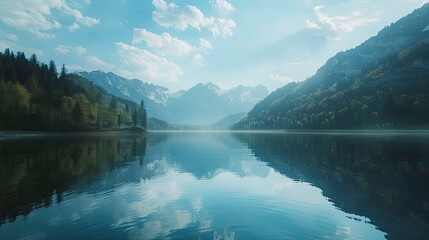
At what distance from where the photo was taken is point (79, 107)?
181m

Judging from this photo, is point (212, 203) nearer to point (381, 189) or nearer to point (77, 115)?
point (381, 189)

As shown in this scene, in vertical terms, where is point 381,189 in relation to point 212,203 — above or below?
above

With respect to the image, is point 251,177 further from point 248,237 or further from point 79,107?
point 79,107

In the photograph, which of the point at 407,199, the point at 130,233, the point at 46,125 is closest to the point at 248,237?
the point at 130,233

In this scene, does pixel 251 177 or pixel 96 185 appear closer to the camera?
pixel 96 185

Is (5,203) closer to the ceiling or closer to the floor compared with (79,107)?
closer to the floor

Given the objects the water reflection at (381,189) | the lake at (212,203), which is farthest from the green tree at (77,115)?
the water reflection at (381,189)

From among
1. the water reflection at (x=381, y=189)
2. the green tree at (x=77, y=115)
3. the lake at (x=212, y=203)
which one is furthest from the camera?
the green tree at (x=77, y=115)

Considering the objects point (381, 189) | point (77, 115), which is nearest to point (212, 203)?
point (381, 189)

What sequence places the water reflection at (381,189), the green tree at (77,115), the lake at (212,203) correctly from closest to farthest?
the lake at (212,203)
the water reflection at (381,189)
the green tree at (77,115)

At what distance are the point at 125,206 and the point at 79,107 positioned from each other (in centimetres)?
17308

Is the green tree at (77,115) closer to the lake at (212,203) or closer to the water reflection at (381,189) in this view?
the lake at (212,203)

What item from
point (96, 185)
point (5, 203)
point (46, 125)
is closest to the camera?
point (5, 203)

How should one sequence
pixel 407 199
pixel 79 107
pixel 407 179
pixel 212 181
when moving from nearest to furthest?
pixel 407 199, pixel 407 179, pixel 212 181, pixel 79 107
